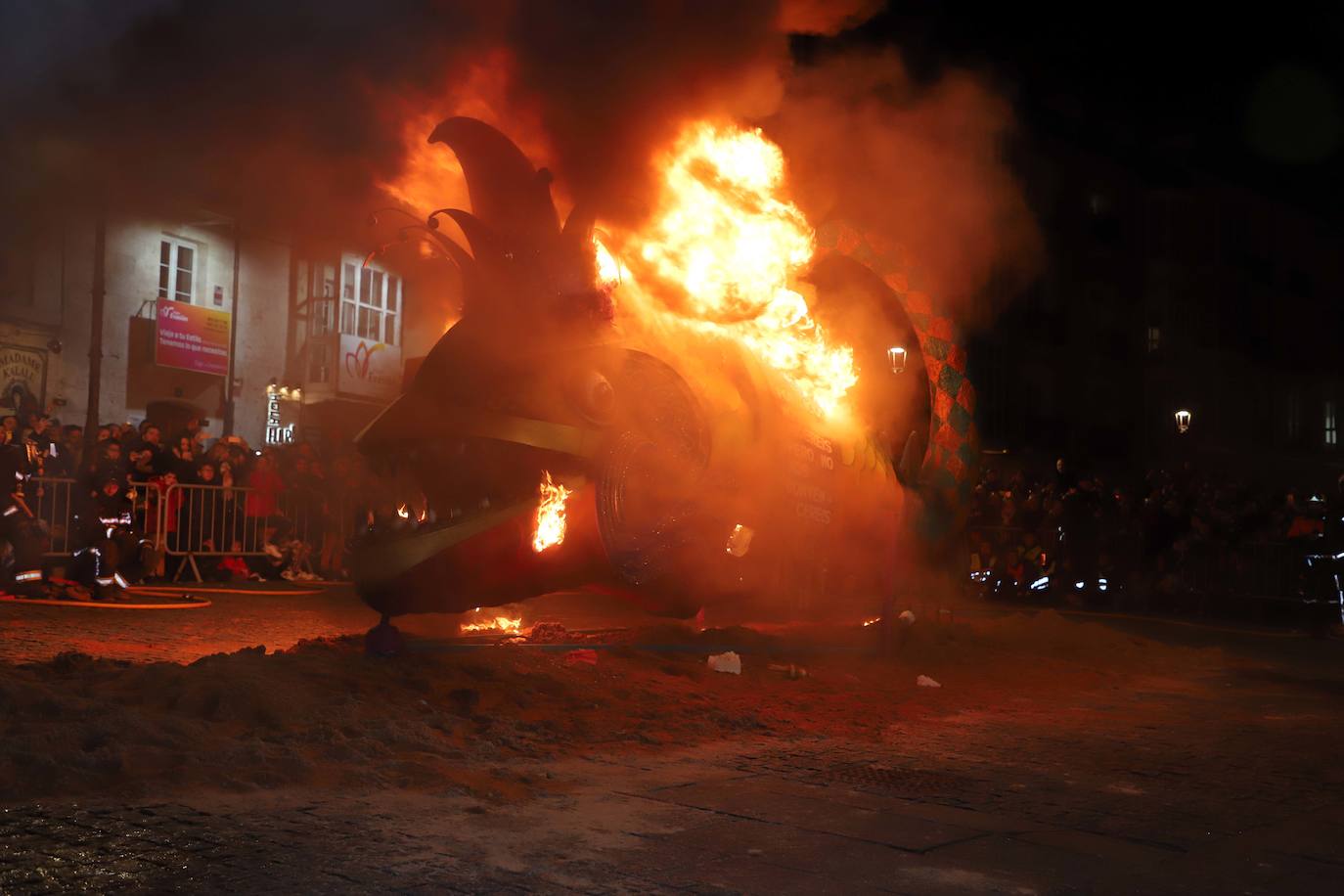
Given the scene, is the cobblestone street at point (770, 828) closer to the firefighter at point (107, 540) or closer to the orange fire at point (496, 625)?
the orange fire at point (496, 625)

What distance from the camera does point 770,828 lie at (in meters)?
4.79

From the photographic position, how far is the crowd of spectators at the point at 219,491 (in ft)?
44.4

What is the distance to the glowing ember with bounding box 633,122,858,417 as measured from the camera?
8.93 metres

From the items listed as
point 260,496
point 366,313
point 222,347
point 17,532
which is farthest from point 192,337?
point 17,532

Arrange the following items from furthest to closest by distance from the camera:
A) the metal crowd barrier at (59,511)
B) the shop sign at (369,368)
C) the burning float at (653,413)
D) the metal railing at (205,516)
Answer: the shop sign at (369,368)
the metal railing at (205,516)
the metal crowd barrier at (59,511)
the burning float at (653,413)

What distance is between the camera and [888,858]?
4414 mm

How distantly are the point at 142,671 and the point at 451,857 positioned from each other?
3.19m

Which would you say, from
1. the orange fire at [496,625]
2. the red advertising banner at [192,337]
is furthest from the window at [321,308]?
the orange fire at [496,625]

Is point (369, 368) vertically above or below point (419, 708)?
above

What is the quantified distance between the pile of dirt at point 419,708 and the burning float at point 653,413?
2.08ft

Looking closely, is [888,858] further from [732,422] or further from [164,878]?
[732,422]

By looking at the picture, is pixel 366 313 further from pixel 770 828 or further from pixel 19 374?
pixel 770 828

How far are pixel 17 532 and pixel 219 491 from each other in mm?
3380

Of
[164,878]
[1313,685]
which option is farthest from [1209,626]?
[164,878]
